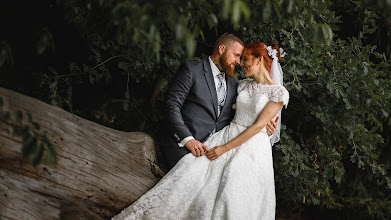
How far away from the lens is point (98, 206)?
2.48 m

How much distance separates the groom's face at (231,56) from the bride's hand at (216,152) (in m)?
0.69

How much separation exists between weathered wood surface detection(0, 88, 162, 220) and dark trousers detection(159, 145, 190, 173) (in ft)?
0.85

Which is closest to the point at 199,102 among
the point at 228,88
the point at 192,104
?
the point at 192,104

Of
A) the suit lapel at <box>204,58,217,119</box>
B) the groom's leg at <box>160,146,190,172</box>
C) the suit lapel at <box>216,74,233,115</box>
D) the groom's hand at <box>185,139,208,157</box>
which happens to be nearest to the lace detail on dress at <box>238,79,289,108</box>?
the suit lapel at <box>216,74,233,115</box>

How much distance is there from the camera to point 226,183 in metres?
2.61

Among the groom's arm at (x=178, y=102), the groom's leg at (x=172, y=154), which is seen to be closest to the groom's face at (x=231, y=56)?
the groom's arm at (x=178, y=102)

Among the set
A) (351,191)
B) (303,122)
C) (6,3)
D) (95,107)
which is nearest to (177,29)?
(6,3)

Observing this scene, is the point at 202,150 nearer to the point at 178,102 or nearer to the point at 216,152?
the point at 216,152

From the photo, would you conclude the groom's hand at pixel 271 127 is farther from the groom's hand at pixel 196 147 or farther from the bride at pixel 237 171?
the groom's hand at pixel 196 147

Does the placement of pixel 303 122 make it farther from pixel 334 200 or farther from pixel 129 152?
pixel 129 152

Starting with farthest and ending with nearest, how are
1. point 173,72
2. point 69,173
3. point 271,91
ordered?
point 173,72, point 271,91, point 69,173

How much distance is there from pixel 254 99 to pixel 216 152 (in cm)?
53

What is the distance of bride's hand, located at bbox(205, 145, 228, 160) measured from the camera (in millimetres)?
2779

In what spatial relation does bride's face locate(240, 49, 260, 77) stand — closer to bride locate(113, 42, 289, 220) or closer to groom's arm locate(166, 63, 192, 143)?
bride locate(113, 42, 289, 220)
